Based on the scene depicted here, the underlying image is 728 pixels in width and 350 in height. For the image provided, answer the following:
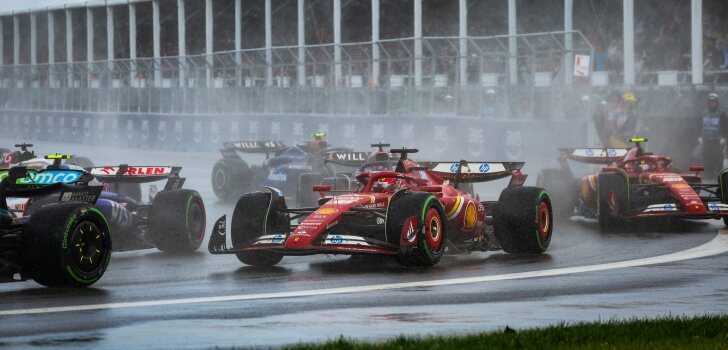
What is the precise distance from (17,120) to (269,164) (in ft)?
119

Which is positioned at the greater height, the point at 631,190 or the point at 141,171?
the point at 141,171

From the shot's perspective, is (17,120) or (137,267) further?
(17,120)

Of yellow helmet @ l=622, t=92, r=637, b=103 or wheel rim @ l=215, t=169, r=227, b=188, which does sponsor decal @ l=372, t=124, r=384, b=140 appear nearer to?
yellow helmet @ l=622, t=92, r=637, b=103

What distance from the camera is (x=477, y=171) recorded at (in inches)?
666

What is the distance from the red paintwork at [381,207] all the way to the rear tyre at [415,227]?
0.15ft

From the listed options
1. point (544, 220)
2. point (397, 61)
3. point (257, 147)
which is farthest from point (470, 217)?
point (397, 61)

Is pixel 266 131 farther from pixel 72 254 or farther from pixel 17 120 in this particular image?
pixel 72 254

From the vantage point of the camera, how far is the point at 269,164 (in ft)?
83.8

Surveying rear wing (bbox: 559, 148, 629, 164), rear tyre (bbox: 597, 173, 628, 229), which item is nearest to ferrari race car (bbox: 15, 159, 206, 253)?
rear tyre (bbox: 597, 173, 628, 229)

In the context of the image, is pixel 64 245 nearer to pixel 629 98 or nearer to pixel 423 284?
pixel 423 284

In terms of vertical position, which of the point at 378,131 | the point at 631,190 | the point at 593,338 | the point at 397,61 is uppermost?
the point at 397,61

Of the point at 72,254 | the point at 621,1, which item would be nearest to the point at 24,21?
the point at 621,1

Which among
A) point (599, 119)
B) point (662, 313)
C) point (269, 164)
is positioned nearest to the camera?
point (662, 313)

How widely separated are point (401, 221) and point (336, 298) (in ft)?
8.34
